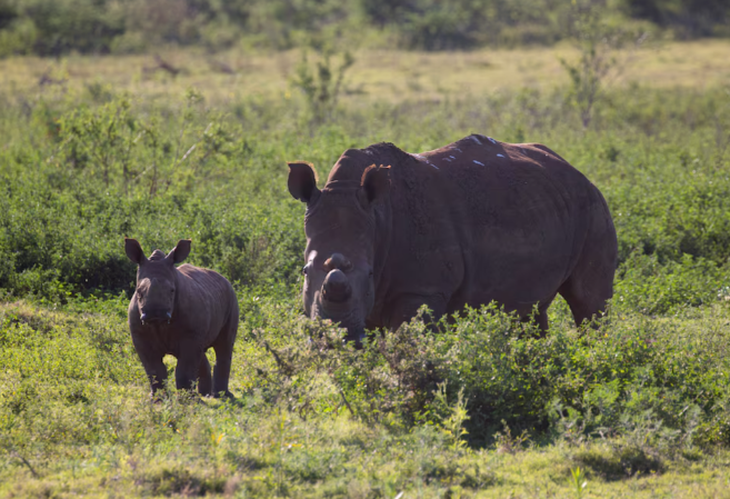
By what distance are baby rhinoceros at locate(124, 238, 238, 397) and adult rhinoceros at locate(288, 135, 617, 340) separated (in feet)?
4.07

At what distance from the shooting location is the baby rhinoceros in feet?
23.6

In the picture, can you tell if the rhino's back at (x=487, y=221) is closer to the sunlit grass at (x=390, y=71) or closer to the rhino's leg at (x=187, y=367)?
the rhino's leg at (x=187, y=367)

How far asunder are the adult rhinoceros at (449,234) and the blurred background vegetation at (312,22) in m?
34.2

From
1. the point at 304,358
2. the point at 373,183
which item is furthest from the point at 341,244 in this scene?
the point at 304,358

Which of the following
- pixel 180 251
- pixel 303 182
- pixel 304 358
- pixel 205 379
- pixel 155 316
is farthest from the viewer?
pixel 205 379

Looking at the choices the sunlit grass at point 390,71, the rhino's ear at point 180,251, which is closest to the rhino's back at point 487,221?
the rhino's ear at point 180,251

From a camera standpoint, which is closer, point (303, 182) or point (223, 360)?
point (303, 182)

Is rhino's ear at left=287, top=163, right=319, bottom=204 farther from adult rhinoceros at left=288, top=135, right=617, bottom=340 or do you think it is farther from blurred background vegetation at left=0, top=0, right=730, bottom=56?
blurred background vegetation at left=0, top=0, right=730, bottom=56

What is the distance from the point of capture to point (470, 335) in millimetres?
6477

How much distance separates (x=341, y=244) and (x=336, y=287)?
41cm

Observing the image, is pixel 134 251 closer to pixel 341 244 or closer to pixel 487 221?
pixel 341 244

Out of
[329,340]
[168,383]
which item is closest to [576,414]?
[329,340]

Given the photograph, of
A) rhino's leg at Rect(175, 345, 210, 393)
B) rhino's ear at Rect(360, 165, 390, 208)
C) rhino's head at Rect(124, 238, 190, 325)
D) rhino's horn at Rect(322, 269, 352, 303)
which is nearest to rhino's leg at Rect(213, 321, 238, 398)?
rhino's leg at Rect(175, 345, 210, 393)

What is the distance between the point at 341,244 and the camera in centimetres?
659
